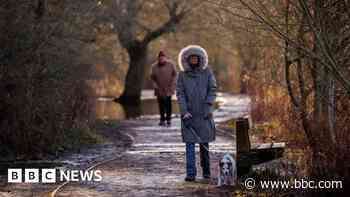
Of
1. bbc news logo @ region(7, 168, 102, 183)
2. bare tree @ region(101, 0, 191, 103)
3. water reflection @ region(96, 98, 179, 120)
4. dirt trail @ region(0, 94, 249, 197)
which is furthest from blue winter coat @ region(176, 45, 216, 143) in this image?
bare tree @ region(101, 0, 191, 103)

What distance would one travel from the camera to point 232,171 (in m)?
10.7

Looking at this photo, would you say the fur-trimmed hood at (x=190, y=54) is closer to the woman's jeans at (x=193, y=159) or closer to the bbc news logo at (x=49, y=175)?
the woman's jeans at (x=193, y=159)

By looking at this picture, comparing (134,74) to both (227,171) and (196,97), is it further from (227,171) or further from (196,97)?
(227,171)

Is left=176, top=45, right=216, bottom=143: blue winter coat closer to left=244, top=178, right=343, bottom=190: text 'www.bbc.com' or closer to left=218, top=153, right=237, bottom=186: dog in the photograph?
left=218, top=153, right=237, bottom=186: dog

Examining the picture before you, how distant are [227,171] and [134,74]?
26662 millimetres

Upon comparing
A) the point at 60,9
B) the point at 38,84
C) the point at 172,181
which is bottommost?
the point at 172,181

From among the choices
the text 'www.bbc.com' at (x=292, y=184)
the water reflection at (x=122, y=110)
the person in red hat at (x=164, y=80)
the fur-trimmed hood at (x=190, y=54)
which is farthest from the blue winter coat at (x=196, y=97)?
the water reflection at (x=122, y=110)

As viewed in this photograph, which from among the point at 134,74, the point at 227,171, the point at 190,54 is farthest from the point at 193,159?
the point at 134,74

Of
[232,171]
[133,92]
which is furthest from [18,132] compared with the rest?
[133,92]

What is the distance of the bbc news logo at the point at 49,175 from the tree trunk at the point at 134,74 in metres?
23.9

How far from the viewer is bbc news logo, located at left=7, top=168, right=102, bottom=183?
11.7 metres

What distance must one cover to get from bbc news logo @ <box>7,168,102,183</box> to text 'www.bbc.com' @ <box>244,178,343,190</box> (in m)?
2.38

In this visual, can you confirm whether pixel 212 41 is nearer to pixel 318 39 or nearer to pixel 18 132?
pixel 18 132

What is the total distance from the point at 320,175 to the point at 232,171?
153cm
